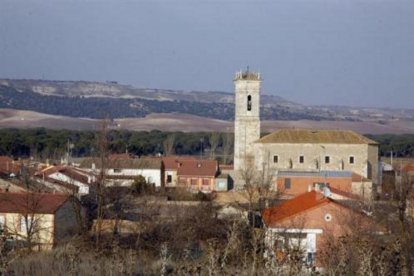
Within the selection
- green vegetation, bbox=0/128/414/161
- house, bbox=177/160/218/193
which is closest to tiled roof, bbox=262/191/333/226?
house, bbox=177/160/218/193

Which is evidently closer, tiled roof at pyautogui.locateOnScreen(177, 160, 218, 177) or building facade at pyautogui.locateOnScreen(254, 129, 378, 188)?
building facade at pyautogui.locateOnScreen(254, 129, 378, 188)

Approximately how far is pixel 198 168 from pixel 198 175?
58 cm

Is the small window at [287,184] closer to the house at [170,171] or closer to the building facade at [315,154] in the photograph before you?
the building facade at [315,154]

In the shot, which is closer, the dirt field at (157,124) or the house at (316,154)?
the house at (316,154)

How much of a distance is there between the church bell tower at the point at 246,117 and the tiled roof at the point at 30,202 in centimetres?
1980

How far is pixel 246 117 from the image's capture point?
42.5m

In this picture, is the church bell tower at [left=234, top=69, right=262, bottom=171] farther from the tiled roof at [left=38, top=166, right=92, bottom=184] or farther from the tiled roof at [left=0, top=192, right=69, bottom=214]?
the tiled roof at [left=0, top=192, right=69, bottom=214]

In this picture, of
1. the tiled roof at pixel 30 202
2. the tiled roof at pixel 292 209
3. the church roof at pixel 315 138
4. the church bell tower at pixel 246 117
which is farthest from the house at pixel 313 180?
the tiled roof at pixel 30 202

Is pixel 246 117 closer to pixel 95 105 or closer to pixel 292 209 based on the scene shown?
pixel 292 209

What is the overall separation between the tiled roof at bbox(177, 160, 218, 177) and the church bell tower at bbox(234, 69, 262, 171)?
1.09 meters

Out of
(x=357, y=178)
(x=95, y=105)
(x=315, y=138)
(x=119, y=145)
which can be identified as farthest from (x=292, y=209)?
(x=95, y=105)

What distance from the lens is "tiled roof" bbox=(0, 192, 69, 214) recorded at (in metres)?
20.0

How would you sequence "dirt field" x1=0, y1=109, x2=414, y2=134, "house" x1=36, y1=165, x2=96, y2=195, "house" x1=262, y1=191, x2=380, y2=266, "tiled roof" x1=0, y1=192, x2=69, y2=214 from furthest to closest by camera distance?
1. "dirt field" x1=0, y1=109, x2=414, y2=134
2. "house" x1=36, y1=165, x2=96, y2=195
3. "tiled roof" x1=0, y1=192, x2=69, y2=214
4. "house" x1=262, y1=191, x2=380, y2=266

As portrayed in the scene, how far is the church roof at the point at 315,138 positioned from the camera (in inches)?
1603
